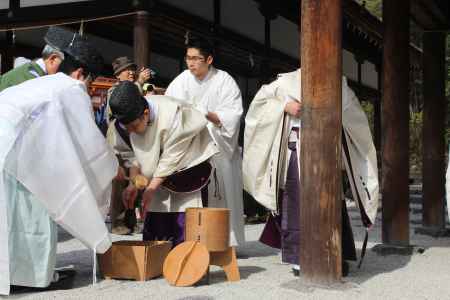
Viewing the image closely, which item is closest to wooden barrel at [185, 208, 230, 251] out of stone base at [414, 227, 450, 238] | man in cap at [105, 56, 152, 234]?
man in cap at [105, 56, 152, 234]

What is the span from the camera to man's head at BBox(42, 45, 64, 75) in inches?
171

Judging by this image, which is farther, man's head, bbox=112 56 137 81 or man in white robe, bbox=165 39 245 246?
man's head, bbox=112 56 137 81

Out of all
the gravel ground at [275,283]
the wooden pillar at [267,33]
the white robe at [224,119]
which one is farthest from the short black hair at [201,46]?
the wooden pillar at [267,33]

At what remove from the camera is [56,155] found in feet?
13.2

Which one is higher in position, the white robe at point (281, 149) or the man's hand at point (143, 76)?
the man's hand at point (143, 76)

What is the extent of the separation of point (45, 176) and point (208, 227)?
42.7 inches

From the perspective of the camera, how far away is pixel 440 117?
25.5ft

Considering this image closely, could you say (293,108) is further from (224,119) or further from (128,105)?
(128,105)

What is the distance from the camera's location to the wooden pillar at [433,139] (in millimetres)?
7680

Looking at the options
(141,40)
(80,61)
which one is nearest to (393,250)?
(80,61)

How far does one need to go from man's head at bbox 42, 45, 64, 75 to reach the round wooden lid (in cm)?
146

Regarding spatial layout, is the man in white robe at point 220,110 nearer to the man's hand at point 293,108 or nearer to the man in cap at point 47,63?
the man's hand at point 293,108

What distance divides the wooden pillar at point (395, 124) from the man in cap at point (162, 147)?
2.08m

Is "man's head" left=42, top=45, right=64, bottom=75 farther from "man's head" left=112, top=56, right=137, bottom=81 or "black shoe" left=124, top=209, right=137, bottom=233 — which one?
"black shoe" left=124, top=209, right=137, bottom=233
